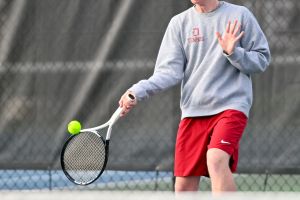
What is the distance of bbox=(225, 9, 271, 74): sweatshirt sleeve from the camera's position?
378 centimetres

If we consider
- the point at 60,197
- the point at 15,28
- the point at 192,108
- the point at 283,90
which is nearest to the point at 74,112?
the point at 15,28

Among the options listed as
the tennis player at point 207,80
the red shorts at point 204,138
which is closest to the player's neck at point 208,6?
the tennis player at point 207,80

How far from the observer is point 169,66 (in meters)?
3.99

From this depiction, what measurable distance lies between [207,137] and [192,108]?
0.16m

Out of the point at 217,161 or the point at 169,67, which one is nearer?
the point at 217,161

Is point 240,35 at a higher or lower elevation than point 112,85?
higher

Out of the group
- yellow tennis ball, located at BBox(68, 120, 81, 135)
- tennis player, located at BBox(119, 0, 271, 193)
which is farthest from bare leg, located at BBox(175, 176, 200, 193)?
yellow tennis ball, located at BBox(68, 120, 81, 135)

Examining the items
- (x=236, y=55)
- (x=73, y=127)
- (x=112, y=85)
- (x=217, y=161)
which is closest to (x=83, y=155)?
(x=73, y=127)

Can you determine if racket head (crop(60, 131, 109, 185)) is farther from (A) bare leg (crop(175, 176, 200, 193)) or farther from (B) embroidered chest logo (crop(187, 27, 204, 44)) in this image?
(B) embroidered chest logo (crop(187, 27, 204, 44))

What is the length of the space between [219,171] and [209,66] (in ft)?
1.69

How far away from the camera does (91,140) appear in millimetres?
4082

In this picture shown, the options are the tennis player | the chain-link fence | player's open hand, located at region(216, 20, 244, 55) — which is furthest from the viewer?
the chain-link fence

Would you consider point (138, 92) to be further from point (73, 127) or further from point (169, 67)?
point (73, 127)

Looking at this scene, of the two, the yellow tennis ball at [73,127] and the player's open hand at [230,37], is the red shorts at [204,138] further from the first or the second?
the yellow tennis ball at [73,127]
